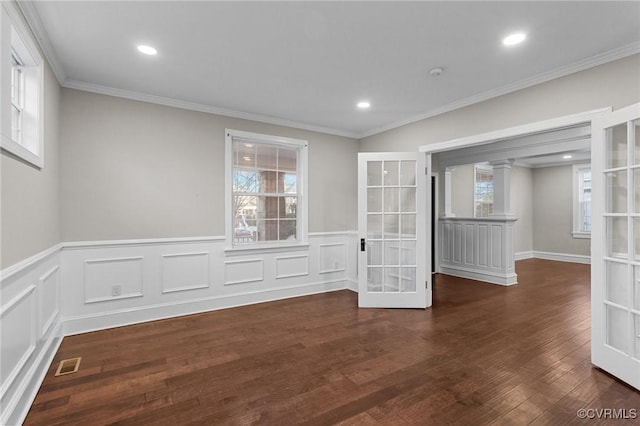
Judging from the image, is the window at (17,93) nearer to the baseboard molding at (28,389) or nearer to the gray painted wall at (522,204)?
the baseboard molding at (28,389)

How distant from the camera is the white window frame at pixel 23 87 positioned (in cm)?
174

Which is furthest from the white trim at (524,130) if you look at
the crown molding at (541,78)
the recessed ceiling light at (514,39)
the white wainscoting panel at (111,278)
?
the white wainscoting panel at (111,278)

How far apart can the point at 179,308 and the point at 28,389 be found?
1750 millimetres

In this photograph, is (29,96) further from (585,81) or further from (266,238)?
(585,81)

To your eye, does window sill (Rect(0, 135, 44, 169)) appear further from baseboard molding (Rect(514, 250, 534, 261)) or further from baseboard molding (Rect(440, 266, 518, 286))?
baseboard molding (Rect(514, 250, 534, 261))

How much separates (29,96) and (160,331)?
2.39 meters

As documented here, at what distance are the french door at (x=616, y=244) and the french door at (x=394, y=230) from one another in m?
1.77

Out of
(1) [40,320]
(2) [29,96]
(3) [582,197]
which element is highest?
(2) [29,96]

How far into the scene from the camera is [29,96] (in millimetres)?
2377

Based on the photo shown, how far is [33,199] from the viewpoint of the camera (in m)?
2.25

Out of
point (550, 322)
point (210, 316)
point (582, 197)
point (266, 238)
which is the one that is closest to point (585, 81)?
point (550, 322)

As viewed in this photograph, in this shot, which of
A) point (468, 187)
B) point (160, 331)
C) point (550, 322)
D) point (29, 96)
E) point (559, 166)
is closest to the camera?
point (29, 96)

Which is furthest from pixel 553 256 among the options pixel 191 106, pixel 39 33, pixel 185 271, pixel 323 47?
pixel 39 33

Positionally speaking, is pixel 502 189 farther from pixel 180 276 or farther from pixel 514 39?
pixel 180 276
